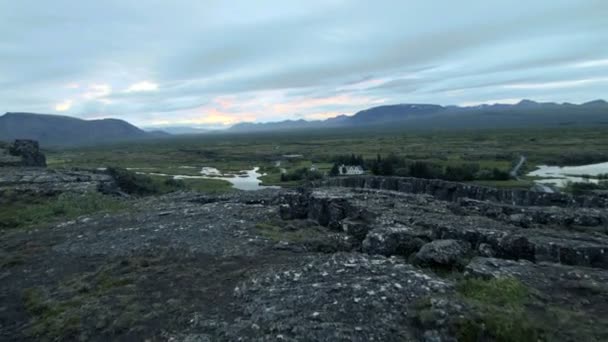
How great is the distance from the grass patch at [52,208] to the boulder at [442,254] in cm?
1961

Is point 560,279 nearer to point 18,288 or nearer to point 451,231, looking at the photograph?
point 451,231

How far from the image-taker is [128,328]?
926cm

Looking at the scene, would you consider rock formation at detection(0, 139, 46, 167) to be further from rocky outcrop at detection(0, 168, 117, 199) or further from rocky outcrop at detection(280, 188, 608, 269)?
rocky outcrop at detection(280, 188, 608, 269)

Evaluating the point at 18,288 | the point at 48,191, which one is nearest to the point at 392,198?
the point at 18,288

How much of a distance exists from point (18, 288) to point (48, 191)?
19.7 m

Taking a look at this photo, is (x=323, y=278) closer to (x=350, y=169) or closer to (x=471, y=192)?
(x=471, y=192)

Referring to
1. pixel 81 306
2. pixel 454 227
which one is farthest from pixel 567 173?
pixel 81 306

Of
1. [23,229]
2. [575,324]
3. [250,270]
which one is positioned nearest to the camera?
[575,324]

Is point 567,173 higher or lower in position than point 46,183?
lower

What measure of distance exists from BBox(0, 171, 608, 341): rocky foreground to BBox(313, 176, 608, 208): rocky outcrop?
18.6 feet

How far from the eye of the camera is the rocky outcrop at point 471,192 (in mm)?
22380

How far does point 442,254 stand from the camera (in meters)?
11.5

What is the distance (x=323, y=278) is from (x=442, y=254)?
3.75 meters

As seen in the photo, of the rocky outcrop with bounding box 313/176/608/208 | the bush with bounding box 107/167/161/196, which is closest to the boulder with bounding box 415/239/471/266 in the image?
the rocky outcrop with bounding box 313/176/608/208
